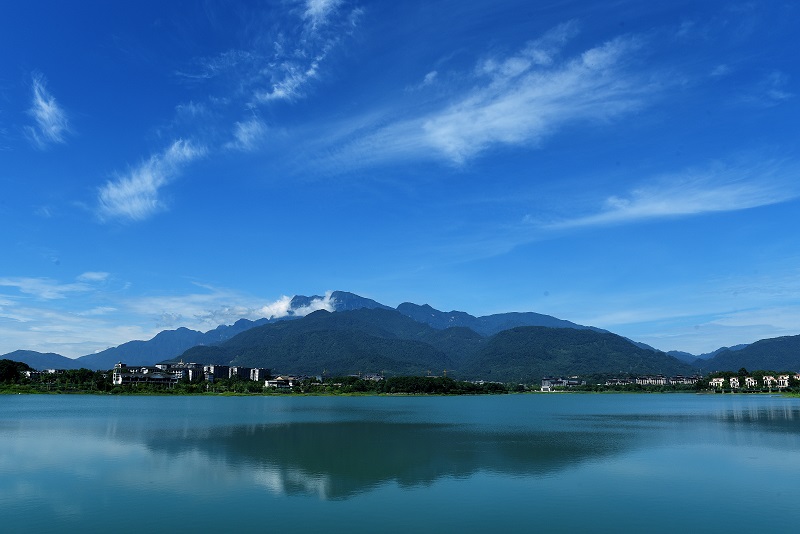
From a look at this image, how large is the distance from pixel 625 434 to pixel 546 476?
93.8ft

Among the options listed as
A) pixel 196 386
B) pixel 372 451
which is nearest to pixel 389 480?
pixel 372 451

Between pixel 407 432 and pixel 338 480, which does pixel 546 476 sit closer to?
pixel 338 480

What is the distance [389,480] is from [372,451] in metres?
11.3

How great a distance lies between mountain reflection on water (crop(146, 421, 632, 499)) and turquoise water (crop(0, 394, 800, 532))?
0.14 metres

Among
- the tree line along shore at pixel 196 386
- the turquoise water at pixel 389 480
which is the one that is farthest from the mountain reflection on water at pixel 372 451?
the tree line along shore at pixel 196 386

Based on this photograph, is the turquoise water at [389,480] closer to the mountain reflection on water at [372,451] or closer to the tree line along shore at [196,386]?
the mountain reflection on water at [372,451]

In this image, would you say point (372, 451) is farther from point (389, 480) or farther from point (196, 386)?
point (196, 386)

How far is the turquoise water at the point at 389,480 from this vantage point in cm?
2367

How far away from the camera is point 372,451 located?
42.9m

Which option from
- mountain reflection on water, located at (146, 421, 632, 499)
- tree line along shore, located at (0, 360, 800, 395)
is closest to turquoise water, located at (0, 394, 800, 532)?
mountain reflection on water, located at (146, 421, 632, 499)

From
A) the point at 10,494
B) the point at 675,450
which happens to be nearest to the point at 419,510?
the point at 10,494

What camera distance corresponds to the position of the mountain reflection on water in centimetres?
3234

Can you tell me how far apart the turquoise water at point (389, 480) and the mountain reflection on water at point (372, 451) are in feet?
0.47

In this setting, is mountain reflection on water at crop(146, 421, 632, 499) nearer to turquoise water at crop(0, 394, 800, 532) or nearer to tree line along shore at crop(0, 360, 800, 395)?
turquoise water at crop(0, 394, 800, 532)
